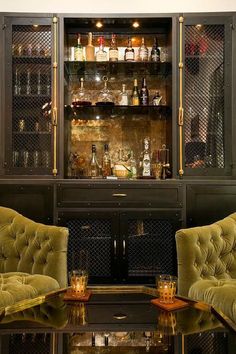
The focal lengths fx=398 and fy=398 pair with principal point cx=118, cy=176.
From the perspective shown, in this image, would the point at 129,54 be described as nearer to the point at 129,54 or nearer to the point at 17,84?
Result: the point at 129,54

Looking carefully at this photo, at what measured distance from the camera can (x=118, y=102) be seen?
357 centimetres

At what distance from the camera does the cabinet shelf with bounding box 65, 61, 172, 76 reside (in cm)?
340

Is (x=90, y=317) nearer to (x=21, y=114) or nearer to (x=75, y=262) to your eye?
(x=75, y=262)

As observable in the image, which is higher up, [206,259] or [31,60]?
[31,60]

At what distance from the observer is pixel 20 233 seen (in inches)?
104

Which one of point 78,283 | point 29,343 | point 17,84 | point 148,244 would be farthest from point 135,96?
point 29,343

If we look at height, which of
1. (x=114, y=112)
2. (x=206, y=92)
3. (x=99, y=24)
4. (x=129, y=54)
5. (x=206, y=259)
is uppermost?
(x=99, y=24)

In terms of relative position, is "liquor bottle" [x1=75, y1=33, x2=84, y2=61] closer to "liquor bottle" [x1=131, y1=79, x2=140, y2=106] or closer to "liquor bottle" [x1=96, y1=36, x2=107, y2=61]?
"liquor bottle" [x1=96, y1=36, x2=107, y2=61]

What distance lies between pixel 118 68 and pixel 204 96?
808mm

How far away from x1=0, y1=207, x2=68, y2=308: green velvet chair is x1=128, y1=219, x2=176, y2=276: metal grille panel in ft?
2.66

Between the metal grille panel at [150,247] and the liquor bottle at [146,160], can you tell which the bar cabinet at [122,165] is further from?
the liquor bottle at [146,160]

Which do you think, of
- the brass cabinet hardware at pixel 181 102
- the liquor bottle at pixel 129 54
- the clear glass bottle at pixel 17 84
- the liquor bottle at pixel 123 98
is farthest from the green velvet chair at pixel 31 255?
the liquor bottle at pixel 129 54

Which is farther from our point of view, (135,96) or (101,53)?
(135,96)

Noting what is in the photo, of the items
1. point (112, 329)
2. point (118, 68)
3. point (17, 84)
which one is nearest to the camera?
point (112, 329)
